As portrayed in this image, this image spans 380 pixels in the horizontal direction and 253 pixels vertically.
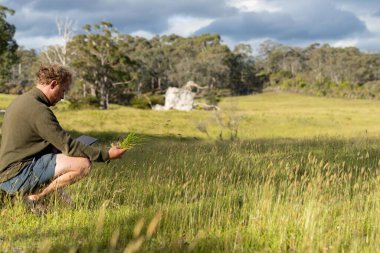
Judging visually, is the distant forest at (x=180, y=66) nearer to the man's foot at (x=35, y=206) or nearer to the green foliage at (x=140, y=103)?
the green foliage at (x=140, y=103)

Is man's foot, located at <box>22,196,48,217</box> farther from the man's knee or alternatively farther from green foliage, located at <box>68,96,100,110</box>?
green foliage, located at <box>68,96,100,110</box>

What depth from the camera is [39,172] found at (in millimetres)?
4996

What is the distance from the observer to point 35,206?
499cm

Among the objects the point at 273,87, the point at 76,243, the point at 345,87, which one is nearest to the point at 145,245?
the point at 76,243

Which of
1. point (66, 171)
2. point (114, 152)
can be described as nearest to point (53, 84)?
point (66, 171)

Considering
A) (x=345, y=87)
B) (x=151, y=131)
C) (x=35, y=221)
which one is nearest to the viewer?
(x=35, y=221)

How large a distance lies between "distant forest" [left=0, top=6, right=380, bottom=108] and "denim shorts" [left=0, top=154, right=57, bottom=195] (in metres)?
45.5

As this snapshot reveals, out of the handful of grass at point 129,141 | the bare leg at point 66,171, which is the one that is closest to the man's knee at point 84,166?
the bare leg at point 66,171

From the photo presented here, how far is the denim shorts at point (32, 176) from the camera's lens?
16.4ft

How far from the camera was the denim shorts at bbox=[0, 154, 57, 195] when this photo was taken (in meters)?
4.98

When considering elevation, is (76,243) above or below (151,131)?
above

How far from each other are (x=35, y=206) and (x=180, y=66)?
85299mm

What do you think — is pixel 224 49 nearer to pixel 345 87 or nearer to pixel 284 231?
pixel 345 87

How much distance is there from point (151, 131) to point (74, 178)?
24282 millimetres
